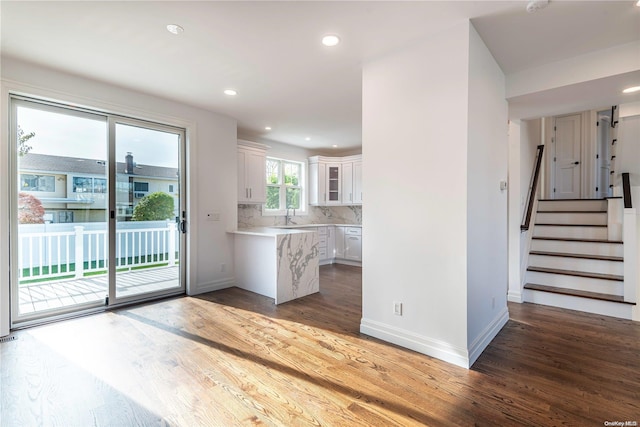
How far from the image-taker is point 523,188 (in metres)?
4.04

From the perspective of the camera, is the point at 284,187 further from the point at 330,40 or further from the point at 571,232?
the point at 571,232

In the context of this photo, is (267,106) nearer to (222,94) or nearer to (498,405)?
(222,94)

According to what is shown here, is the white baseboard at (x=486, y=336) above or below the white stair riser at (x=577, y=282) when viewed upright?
below

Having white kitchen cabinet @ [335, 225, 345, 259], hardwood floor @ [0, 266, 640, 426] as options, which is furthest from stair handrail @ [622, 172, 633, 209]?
white kitchen cabinet @ [335, 225, 345, 259]

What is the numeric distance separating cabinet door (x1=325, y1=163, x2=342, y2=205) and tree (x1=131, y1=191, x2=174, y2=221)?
3.56 metres

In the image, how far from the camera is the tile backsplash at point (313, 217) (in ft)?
18.7

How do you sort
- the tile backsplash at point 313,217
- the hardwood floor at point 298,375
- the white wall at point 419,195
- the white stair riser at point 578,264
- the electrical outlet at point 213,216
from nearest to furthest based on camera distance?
the hardwood floor at point 298,375
the white wall at point 419,195
the white stair riser at point 578,264
the electrical outlet at point 213,216
the tile backsplash at point 313,217

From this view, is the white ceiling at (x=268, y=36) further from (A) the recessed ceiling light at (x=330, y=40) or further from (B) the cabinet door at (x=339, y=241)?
(B) the cabinet door at (x=339, y=241)

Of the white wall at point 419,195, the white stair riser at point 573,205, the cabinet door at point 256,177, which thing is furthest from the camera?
the cabinet door at point 256,177

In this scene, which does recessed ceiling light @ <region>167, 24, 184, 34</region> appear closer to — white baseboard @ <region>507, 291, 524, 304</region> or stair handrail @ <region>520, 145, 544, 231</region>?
stair handrail @ <region>520, 145, 544, 231</region>

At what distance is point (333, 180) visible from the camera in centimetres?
686

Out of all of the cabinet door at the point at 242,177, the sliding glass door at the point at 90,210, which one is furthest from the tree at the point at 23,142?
the cabinet door at the point at 242,177

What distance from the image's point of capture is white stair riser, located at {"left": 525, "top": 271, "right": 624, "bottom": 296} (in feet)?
11.2

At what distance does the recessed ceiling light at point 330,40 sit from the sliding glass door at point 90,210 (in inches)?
106
